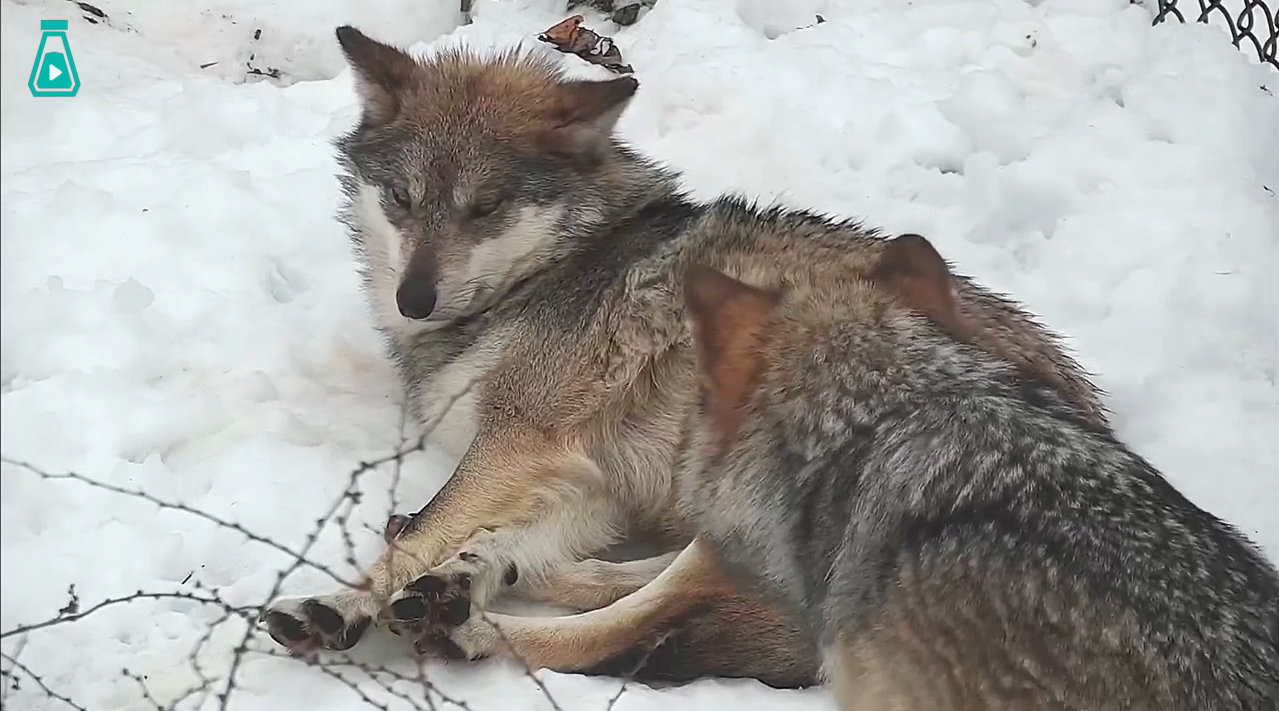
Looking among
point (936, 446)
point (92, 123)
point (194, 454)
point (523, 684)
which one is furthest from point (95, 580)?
point (92, 123)

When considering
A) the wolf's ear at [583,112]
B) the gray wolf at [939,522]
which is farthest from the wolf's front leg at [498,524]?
the wolf's ear at [583,112]

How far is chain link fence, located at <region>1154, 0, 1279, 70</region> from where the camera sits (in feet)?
20.1

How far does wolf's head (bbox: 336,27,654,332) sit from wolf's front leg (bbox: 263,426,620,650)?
1.72ft

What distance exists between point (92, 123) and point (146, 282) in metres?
1.09

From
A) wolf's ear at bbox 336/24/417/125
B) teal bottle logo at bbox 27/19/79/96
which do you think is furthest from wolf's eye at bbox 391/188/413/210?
teal bottle logo at bbox 27/19/79/96

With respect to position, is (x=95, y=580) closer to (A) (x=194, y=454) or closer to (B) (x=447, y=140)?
(A) (x=194, y=454)

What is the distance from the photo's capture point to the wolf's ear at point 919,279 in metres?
3.47

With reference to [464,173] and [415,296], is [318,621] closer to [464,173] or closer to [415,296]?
[415,296]

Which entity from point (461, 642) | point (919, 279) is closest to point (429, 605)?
point (461, 642)

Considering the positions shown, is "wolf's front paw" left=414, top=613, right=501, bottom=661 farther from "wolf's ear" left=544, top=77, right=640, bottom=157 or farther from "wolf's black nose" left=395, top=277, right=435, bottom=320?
"wolf's ear" left=544, top=77, right=640, bottom=157

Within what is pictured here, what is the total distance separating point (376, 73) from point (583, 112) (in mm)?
690

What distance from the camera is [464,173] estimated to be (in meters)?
3.86

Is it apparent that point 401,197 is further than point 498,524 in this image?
Yes

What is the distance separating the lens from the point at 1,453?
2.00 metres
